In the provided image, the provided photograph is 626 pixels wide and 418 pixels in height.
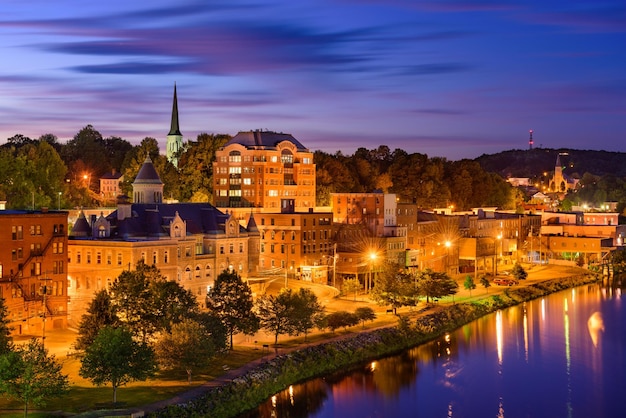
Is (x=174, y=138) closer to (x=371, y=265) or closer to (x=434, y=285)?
(x=371, y=265)

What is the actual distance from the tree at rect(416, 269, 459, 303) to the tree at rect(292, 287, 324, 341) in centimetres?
1919

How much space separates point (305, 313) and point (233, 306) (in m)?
5.69

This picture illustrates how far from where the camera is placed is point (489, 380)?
6106 cm

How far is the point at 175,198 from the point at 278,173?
550 inches

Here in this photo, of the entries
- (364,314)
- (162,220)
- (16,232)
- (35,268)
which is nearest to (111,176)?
(162,220)

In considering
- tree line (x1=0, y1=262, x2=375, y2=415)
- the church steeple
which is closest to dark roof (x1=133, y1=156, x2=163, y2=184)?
tree line (x1=0, y1=262, x2=375, y2=415)

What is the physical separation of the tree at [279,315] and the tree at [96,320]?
11980 mm

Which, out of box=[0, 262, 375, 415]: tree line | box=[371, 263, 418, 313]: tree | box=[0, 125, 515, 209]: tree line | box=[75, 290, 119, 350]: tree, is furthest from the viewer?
box=[0, 125, 515, 209]: tree line

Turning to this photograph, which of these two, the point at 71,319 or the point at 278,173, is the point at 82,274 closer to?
the point at 71,319

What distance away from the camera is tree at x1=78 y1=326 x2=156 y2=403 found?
46.1 meters

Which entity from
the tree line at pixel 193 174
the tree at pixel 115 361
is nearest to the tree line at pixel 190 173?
the tree line at pixel 193 174

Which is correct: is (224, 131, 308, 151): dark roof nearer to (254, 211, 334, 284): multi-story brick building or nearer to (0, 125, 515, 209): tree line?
(0, 125, 515, 209): tree line

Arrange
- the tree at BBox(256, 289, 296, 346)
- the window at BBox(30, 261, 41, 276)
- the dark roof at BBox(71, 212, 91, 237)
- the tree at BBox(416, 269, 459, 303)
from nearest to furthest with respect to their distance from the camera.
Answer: the tree at BBox(256, 289, 296, 346)
the window at BBox(30, 261, 41, 276)
the dark roof at BBox(71, 212, 91, 237)
the tree at BBox(416, 269, 459, 303)

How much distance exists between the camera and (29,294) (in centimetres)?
6359
